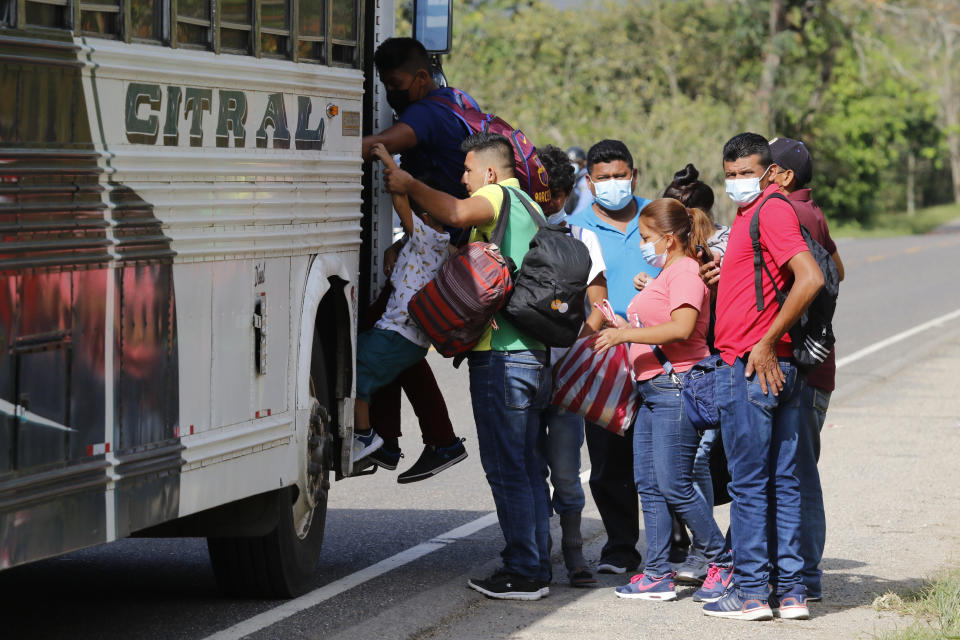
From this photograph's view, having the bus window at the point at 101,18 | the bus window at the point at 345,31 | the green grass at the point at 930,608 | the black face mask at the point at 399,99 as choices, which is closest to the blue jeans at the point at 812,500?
the green grass at the point at 930,608

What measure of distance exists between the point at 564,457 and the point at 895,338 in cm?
1177

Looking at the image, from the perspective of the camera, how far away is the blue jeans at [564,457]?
6996mm

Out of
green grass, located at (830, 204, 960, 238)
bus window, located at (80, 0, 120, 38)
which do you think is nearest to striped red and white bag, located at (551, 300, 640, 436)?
bus window, located at (80, 0, 120, 38)

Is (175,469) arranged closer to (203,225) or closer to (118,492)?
(118,492)

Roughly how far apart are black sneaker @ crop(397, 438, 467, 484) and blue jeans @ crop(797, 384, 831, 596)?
5.69ft

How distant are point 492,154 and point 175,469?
6.95 feet

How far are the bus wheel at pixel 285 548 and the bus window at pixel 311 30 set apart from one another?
4.65 ft

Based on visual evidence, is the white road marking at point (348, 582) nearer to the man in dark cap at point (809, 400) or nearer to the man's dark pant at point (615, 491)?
the man's dark pant at point (615, 491)

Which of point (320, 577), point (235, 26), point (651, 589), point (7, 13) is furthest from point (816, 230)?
point (7, 13)

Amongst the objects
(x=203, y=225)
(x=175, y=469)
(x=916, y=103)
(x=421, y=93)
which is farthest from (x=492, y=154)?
(x=916, y=103)

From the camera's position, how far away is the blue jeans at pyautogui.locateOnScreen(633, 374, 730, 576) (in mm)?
6609

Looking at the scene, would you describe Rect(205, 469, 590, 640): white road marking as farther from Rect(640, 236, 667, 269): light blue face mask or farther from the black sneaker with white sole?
Rect(640, 236, 667, 269): light blue face mask

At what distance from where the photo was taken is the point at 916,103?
66250mm

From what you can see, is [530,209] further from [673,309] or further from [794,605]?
[794,605]
